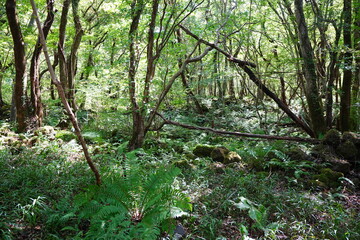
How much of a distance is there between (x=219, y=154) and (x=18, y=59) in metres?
6.12

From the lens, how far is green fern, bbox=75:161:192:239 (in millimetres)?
3012

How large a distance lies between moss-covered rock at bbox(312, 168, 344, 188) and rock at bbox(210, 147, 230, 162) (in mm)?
2044

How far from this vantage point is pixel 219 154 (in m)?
6.21

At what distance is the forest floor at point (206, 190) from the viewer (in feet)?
10.6

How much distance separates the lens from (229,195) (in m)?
4.16

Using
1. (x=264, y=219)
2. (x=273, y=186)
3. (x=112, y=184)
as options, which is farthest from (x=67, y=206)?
(x=273, y=186)

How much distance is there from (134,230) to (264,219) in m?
1.79

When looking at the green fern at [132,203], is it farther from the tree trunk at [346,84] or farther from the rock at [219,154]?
the tree trunk at [346,84]

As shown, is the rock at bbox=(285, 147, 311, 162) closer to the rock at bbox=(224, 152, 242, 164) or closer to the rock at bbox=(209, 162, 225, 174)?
the rock at bbox=(224, 152, 242, 164)

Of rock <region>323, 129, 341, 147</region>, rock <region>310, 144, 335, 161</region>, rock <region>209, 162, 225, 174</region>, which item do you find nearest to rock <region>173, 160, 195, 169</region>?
rock <region>209, 162, 225, 174</region>

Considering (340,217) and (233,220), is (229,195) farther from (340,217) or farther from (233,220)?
(340,217)

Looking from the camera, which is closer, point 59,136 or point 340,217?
point 340,217

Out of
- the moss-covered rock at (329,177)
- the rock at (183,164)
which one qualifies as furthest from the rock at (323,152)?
the rock at (183,164)

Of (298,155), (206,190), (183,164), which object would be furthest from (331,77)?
(206,190)
